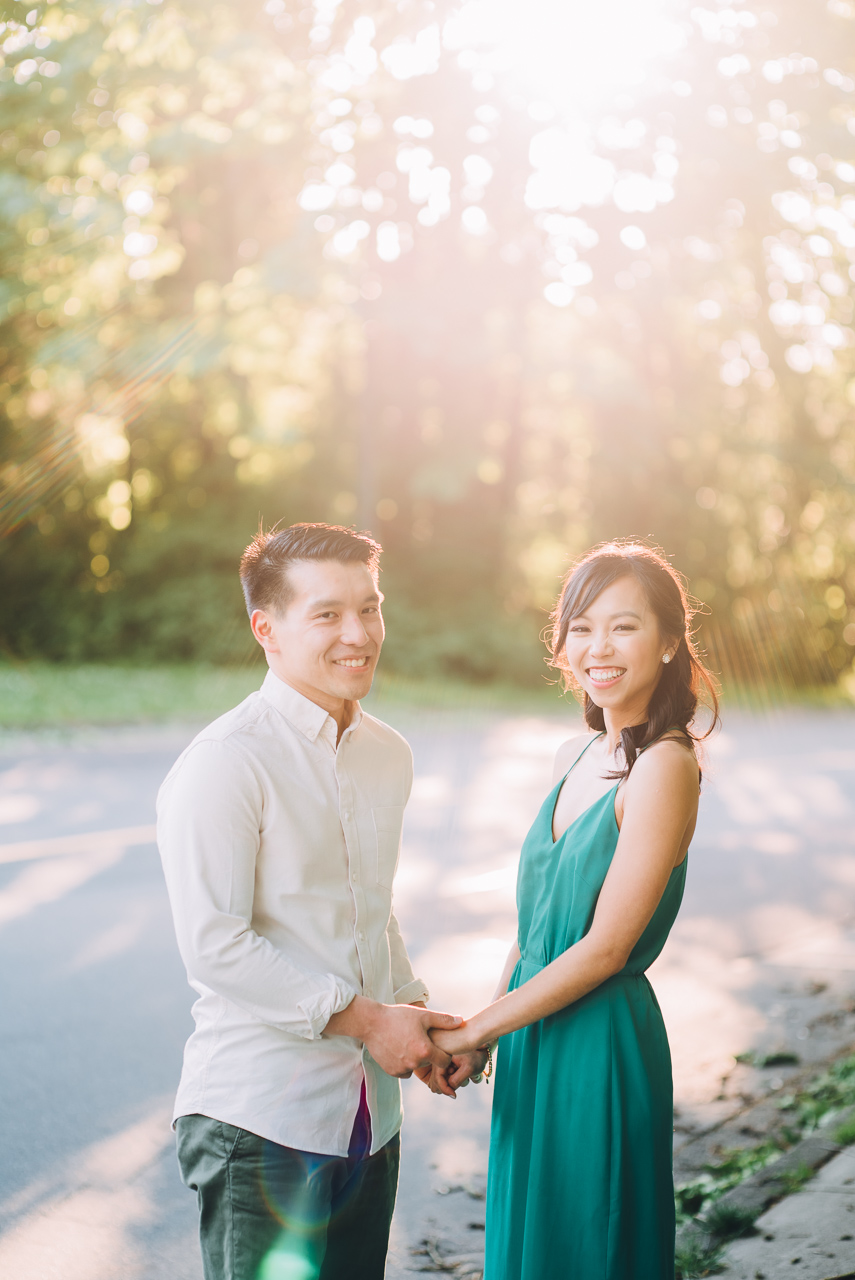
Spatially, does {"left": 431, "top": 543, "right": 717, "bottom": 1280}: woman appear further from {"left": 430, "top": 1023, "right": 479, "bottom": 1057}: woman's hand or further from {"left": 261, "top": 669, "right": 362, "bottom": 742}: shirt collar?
{"left": 261, "top": 669, "right": 362, "bottom": 742}: shirt collar

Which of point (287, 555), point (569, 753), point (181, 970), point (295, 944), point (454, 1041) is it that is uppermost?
point (287, 555)

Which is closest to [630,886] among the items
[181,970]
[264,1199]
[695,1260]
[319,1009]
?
[319,1009]

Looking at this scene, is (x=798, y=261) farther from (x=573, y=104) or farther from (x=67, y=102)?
(x=67, y=102)

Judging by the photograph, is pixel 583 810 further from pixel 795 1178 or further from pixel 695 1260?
pixel 795 1178

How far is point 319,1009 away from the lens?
7.20 feet

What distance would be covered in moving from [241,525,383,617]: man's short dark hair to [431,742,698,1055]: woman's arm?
29.8 inches

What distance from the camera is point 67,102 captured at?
7547 mm

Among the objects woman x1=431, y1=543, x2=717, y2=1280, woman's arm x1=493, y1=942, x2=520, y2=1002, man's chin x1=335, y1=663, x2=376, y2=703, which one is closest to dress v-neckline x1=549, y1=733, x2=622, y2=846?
woman x1=431, y1=543, x2=717, y2=1280

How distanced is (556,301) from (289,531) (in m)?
21.6

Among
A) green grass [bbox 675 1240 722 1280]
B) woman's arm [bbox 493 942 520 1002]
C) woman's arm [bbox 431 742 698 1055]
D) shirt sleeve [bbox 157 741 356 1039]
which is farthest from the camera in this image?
green grass [bbox 675 1240 722 1280]

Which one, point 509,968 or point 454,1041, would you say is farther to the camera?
point 509,968

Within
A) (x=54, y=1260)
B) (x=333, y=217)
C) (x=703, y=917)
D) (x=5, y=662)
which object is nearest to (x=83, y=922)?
(x=54, y=1260)

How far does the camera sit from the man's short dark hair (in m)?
2.44

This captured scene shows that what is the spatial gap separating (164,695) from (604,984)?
15578mm
